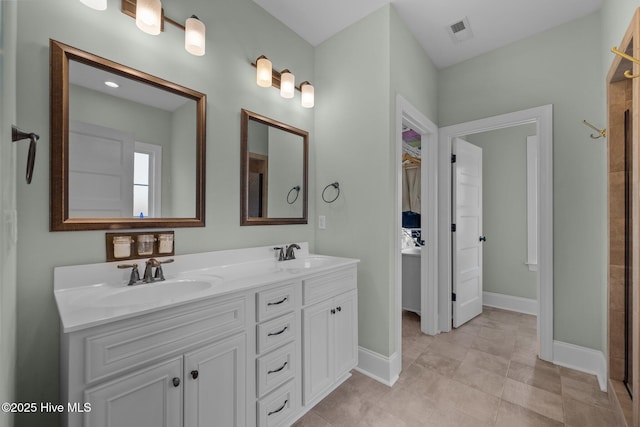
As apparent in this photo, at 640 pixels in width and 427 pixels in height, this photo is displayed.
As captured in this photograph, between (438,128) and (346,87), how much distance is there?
123 centimetres

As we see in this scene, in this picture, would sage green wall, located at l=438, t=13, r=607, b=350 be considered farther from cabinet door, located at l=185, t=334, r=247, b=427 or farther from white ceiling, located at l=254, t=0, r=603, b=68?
cabinet door, located at l=185, t=334, r=247, b=427

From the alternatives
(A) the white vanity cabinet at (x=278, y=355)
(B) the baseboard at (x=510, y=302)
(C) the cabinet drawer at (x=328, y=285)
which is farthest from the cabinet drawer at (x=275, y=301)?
(B) the baseboard at (x=510, y=302)

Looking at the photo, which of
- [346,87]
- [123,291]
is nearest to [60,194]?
[123,291]

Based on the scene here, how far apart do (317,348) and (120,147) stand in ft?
5.17

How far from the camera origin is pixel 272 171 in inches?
83.1

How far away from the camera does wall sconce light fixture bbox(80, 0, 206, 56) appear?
1.34m

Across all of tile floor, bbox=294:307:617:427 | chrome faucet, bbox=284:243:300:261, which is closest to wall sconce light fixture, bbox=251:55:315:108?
chrome faucet, bbox=284:243:300:261

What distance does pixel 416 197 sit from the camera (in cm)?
414

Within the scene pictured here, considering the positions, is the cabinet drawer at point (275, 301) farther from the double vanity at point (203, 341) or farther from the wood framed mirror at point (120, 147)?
the wood framed mirror at point (120, 147)

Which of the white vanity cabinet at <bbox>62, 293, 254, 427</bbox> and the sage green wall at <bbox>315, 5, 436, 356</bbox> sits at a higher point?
the sage green wall at <bbox>315, 5, 436, 356</bbox>

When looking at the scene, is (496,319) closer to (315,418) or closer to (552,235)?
(552,235)

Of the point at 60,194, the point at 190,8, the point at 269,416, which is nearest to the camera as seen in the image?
the point at 60,194

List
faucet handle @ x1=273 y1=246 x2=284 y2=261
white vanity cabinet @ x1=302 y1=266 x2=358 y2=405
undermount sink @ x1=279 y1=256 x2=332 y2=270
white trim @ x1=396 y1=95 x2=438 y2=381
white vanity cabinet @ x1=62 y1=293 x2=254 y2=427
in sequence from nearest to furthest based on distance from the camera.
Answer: white vanity cabinet @ x1=62 y1=293 x2=254 y2=427
white vanity cabinet @ x1=302 y1=266 x2=358 y2=405
undermount sink @ x1=279 y1=256 x2=332 y2=270
faucet handle @ x1=273 y1=246 x2=284 y2=261
white trim @ x1=396 y1=95 x2=438 y2=381

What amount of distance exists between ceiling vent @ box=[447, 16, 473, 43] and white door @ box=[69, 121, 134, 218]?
101 inches
